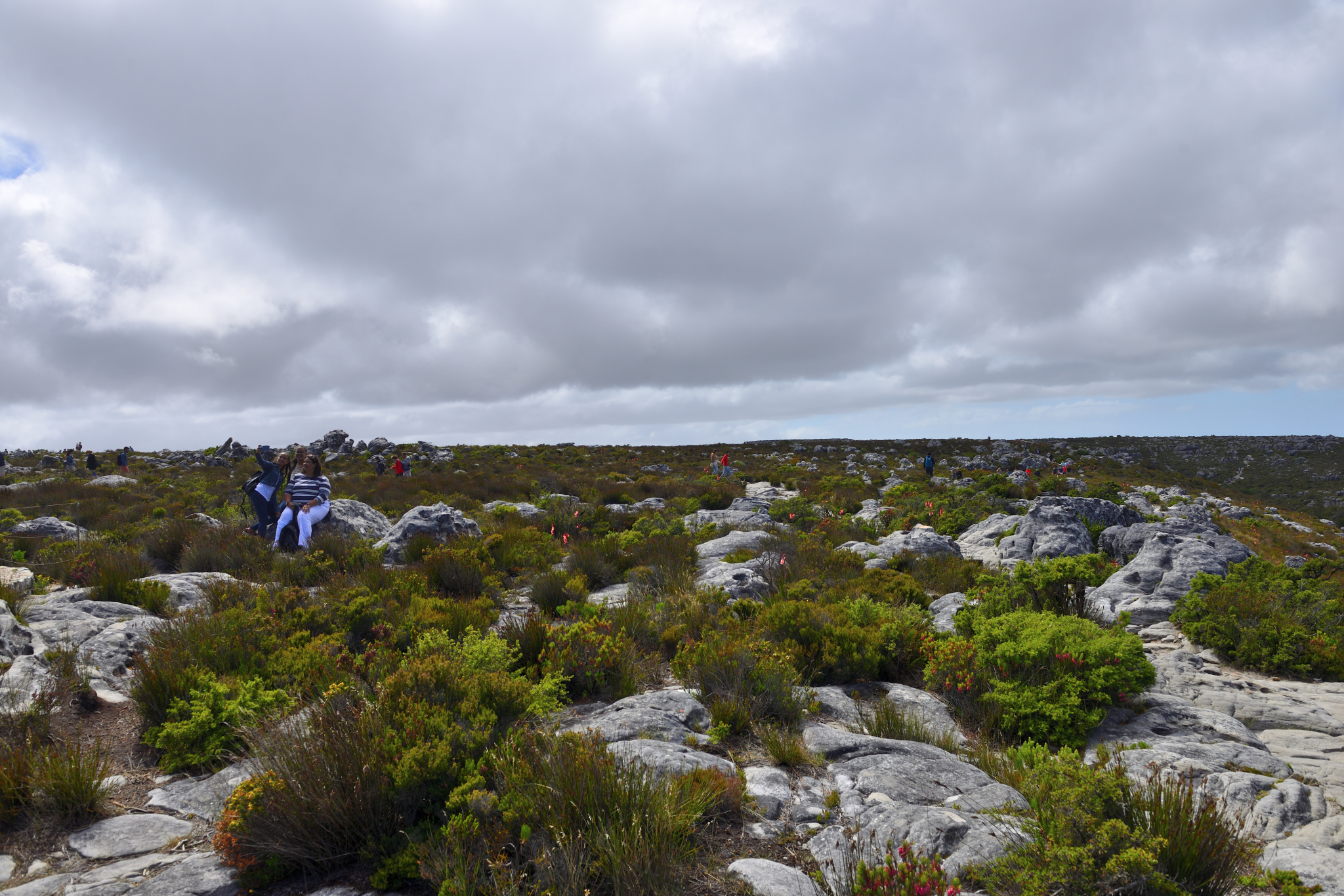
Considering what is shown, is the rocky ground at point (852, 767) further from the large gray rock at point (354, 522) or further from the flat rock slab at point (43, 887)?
the large gray rock at point (354, 522)

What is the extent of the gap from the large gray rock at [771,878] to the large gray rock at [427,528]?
10.2 m

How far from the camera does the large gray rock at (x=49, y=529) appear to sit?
13.0 metres

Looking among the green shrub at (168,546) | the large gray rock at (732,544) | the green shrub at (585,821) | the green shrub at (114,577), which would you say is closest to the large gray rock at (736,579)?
the large gray rock at (732,544)

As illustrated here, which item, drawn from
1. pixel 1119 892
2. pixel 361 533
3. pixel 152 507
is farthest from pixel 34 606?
pixel 152 507

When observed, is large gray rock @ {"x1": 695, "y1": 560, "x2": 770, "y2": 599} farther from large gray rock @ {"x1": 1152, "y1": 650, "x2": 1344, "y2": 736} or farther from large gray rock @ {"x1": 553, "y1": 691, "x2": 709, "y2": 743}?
large gray rock @ {"x1": 1152, "y1": 650, "x2": 1344, "y2": 736}

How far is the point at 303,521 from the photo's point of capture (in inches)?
476

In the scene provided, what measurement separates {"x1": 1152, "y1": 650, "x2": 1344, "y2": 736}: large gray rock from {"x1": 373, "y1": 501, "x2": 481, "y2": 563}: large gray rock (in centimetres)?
1139

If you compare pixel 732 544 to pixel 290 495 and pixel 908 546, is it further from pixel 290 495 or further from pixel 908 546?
pixel 290 495

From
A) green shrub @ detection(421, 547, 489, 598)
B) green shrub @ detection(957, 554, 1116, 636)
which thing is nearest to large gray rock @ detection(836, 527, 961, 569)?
green shrub @ detection(957, 554, 1116, 636)

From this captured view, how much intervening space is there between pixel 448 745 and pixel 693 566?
8247 millimetres

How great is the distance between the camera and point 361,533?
44.1 feet

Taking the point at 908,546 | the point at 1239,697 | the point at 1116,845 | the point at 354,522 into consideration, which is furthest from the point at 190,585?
the point at 1239,697

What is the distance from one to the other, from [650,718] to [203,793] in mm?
3289

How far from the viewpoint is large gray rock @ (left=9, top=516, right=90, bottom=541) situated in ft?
42.7
